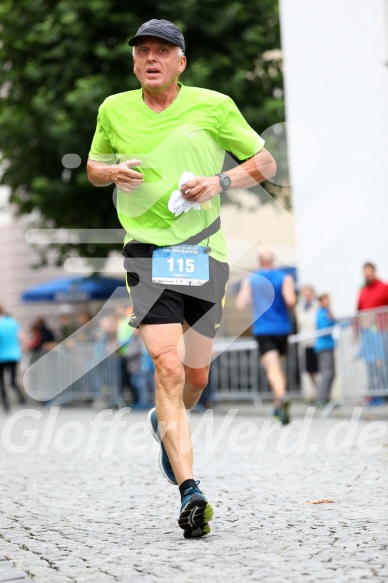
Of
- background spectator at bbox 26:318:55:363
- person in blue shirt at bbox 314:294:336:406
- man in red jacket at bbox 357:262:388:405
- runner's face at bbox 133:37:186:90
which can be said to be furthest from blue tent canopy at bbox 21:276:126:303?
runner's face at bbox 133:37:186:90

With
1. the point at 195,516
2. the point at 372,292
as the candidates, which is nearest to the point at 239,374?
the point at 372,292

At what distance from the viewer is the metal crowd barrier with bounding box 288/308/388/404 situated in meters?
13.1

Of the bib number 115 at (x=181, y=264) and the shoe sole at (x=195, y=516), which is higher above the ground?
the bib number 115 at (x=181, y=264)

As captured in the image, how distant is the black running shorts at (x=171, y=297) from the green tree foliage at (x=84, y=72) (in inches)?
658

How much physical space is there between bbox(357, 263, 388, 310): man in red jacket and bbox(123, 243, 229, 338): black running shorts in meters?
9.11

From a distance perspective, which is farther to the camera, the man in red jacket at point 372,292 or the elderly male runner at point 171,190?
the man in red jacket at point 372,292

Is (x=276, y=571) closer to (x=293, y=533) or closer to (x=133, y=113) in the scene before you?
(x=293, y=533)

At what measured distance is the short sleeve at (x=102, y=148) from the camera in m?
5.66

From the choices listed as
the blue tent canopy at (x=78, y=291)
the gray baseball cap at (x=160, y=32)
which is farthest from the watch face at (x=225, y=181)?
the blue tent canopy at (x=78, y=291)

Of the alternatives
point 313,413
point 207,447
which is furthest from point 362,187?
point 207,447

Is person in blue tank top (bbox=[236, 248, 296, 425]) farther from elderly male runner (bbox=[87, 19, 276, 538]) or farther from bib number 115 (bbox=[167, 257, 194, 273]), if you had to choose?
bib number 115 (bbox=[167, 257, 194, 273])

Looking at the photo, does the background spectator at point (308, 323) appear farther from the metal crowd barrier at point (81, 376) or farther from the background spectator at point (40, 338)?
the background spectator at point (40, 338)

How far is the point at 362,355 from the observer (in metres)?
13.6

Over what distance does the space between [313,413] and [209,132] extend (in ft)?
30.3
